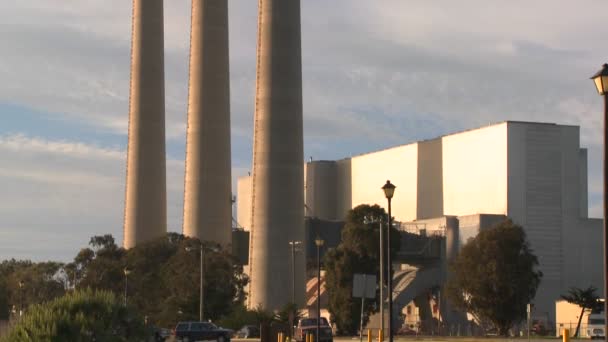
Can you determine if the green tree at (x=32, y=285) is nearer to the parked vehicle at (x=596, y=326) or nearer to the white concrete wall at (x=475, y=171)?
the white concrete wall at (x=475, y=171)

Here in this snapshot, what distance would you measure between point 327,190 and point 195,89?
26.3 meters

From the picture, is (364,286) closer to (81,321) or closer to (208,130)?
(81,321)

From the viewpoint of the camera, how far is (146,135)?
139 metres

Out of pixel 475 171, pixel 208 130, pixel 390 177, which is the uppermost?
pixel 208 130

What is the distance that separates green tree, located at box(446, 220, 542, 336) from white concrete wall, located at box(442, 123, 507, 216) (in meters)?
26.1

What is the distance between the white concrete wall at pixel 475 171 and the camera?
115 metres

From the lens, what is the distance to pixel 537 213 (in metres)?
116

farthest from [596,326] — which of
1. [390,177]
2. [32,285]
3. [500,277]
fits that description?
[32,285]

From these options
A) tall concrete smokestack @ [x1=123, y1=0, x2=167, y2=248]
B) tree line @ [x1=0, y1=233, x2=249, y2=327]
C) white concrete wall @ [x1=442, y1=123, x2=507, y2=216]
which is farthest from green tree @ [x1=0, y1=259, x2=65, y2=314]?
white concrete wall @ [x1=442, y1=123, x2=507, y2=216]

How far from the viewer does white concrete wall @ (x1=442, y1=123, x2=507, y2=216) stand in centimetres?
11544

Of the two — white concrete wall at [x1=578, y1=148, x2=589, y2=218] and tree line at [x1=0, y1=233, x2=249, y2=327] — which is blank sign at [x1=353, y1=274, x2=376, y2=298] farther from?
white concrete wall at [x1=578, y1=148, x2=589, y2=218]

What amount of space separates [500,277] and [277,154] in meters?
32.0

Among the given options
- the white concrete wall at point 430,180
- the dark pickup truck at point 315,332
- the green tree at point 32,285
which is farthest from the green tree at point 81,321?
the green tree at point 32,285

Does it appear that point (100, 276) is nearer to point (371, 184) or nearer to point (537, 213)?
point (371, 184)
